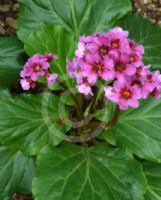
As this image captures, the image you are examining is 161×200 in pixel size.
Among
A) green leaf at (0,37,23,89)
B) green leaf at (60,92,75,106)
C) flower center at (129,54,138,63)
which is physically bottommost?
green leaf at (60,92,75,106)

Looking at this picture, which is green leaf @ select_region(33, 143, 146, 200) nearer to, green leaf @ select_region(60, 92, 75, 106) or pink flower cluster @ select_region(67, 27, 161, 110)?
green leaf @ select_region(60, 92, 75, 106)

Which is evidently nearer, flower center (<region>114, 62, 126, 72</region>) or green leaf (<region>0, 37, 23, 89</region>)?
flower center (<region>114, 62, 126, 72</region>)

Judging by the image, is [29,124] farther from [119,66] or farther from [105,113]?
[119,66]

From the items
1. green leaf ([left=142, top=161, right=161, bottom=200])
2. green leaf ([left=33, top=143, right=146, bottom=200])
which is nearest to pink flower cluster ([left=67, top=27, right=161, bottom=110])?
green leaf ([left=33, top=143, right=146, bottom=200])

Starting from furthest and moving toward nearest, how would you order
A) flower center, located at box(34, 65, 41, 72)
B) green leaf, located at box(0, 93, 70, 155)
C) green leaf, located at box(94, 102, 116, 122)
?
green leaf, located at box(94, 102, 116, 122)
green leaf, located at box(0, 93, 70, 155)
flower center, located at box(34, 65, 41, 72)

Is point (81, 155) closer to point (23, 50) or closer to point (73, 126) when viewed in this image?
point (73, 126)

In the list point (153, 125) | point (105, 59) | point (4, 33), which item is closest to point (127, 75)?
point (105, 59)

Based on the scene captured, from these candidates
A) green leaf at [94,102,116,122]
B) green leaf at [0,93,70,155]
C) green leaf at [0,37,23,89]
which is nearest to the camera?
green leaf at [0,93,70,155]
